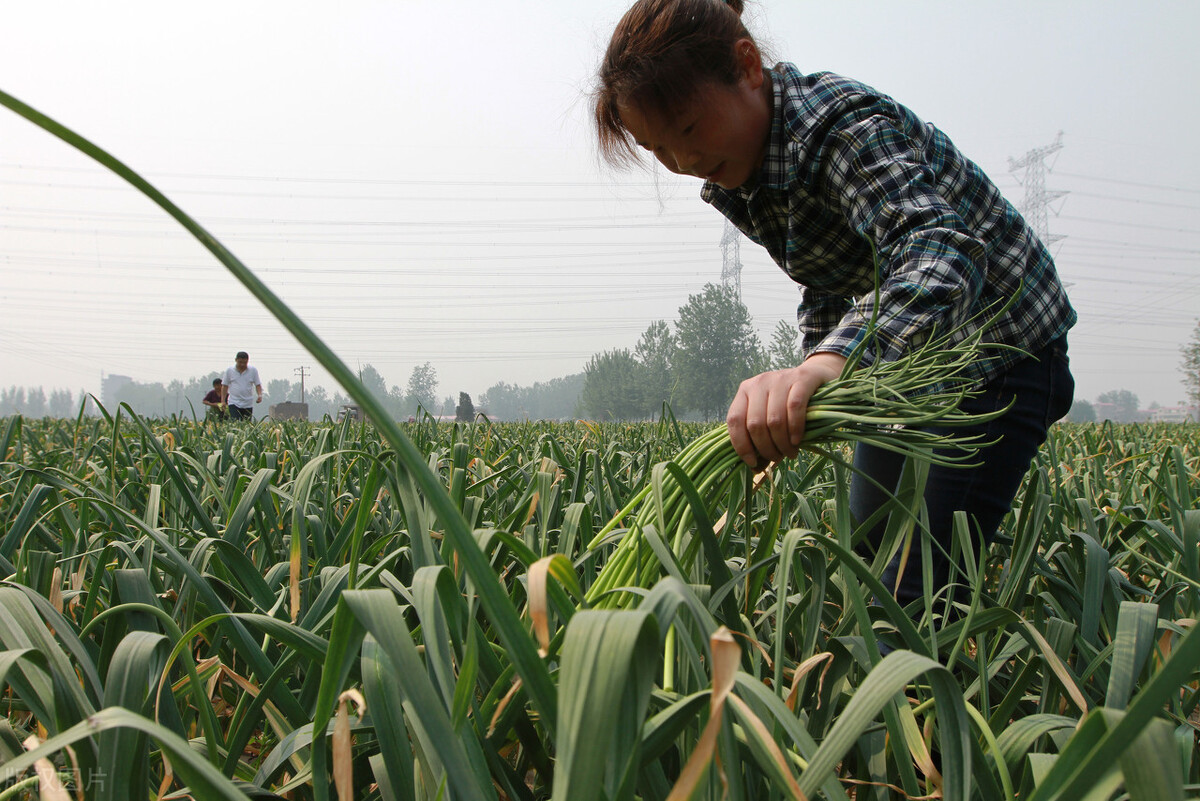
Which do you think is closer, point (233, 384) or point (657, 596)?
point (657, 596)

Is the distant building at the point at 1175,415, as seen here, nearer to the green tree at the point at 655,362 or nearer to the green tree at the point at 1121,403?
the green tree at the point at 655,362

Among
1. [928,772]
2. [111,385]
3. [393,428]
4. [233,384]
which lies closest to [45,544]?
[393,428]

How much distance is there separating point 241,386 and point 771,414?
8.89m

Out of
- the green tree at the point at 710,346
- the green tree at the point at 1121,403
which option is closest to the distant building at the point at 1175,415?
the green tree at the point at 710,346

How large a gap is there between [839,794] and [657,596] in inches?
8.4

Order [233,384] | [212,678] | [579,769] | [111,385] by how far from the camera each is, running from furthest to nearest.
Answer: [111,385], [233,384], [212,678], [579,769]

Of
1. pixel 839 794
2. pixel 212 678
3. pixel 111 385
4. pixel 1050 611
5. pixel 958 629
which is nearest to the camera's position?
pixel 839 794

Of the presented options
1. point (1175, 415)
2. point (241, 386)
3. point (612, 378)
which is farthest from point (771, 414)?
point (612, 378)

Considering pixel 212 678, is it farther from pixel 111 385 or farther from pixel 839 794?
pixel 111 385

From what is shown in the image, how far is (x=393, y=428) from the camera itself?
34cm

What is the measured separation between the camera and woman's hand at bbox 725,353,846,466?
2.46 ft

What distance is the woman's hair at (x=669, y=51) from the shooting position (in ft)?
3.60

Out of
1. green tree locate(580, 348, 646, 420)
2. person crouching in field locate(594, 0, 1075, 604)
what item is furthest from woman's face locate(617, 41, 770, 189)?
green tree locate(580, 348, 646, 420)

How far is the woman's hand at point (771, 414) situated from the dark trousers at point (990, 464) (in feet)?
2.05
